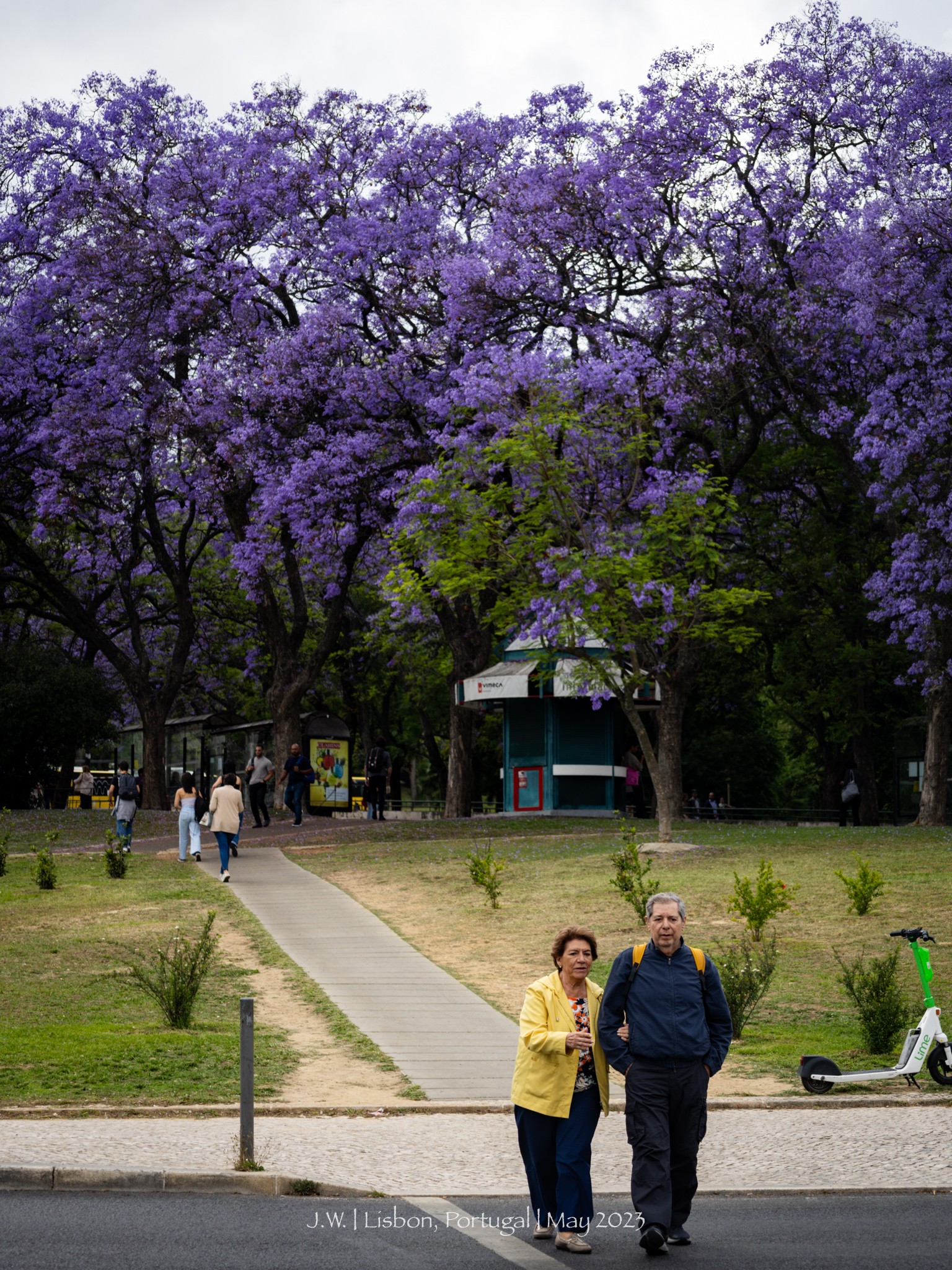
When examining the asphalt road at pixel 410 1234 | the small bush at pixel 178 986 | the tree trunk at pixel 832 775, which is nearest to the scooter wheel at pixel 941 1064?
the asphalt road at pixel 410 1234

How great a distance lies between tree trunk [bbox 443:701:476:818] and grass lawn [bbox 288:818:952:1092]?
5.25 metres

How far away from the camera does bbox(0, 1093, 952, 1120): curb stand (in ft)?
32.2

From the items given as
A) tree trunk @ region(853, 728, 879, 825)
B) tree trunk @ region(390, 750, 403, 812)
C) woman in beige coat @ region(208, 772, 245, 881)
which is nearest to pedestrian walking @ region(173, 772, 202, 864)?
woman in beige coat @ region(208, 772, 245, 881)

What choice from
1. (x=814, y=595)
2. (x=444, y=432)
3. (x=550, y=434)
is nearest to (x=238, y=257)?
(x=444, y=432)

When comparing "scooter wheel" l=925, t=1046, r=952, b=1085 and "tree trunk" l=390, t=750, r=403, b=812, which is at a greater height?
"tree trunk" l=390, t=750, r=403, b=812

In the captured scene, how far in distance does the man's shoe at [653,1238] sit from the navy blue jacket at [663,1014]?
645 millimetres

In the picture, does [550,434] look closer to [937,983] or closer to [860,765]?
[860,765]

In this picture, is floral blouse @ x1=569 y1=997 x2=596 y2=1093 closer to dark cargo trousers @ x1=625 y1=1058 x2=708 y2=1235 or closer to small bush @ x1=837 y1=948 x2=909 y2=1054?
dark cargo trousers @ x1=625 y1=1058 x2=708 y2=1235

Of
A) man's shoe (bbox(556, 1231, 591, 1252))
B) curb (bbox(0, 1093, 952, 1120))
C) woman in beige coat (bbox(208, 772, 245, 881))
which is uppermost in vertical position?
woman in beige coat (bbox(208, 772, 245, 881))

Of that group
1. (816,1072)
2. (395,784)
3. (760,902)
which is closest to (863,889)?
(760,902)

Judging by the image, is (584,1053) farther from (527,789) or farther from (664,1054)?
(527,789)

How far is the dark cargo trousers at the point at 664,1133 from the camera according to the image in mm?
6781

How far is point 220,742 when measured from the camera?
Answer: 46969 millimetres

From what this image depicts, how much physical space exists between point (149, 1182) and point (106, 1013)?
5.79m
